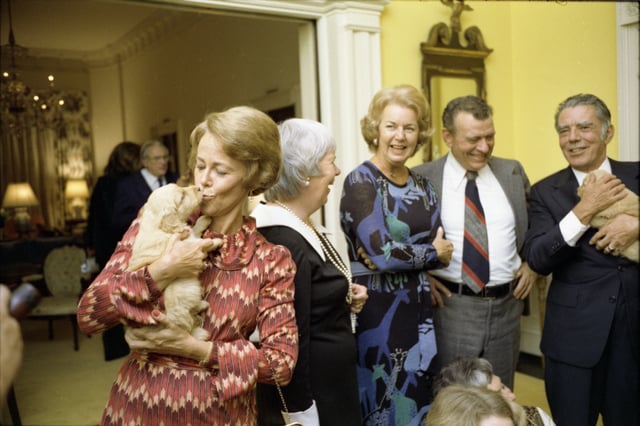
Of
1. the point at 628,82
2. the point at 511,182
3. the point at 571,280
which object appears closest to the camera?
the point at 628,82

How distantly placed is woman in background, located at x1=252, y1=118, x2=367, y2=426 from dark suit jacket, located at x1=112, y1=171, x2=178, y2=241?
104 inches

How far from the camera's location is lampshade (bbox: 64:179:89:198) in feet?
25.0

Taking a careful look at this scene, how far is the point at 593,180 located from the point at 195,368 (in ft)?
4.50

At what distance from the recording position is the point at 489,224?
256cm

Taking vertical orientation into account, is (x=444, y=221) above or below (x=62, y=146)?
below

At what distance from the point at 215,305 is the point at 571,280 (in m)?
1.37

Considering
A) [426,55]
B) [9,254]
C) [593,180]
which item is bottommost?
[9,254]

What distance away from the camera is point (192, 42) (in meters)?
6.45

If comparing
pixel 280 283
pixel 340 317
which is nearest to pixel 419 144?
pixel 340 317

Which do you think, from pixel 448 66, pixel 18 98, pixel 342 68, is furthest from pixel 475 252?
pixel 18 98

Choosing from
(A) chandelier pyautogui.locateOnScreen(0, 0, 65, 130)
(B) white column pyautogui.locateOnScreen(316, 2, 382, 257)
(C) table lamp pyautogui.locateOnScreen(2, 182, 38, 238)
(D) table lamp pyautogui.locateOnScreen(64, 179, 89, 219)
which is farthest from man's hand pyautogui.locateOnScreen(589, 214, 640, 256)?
(D) table lamp pyautogui.locateOnScreen(64, 179, 89, 219)

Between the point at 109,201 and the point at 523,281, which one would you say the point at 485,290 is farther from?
the point at 109,201

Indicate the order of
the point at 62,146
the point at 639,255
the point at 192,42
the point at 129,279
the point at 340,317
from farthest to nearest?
1. the point at 62,146
2. the point at 192,42
3. the point at 340,317
4. the point at 129,279
5. the point at 639,255

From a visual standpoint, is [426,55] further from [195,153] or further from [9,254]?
[9,254]
